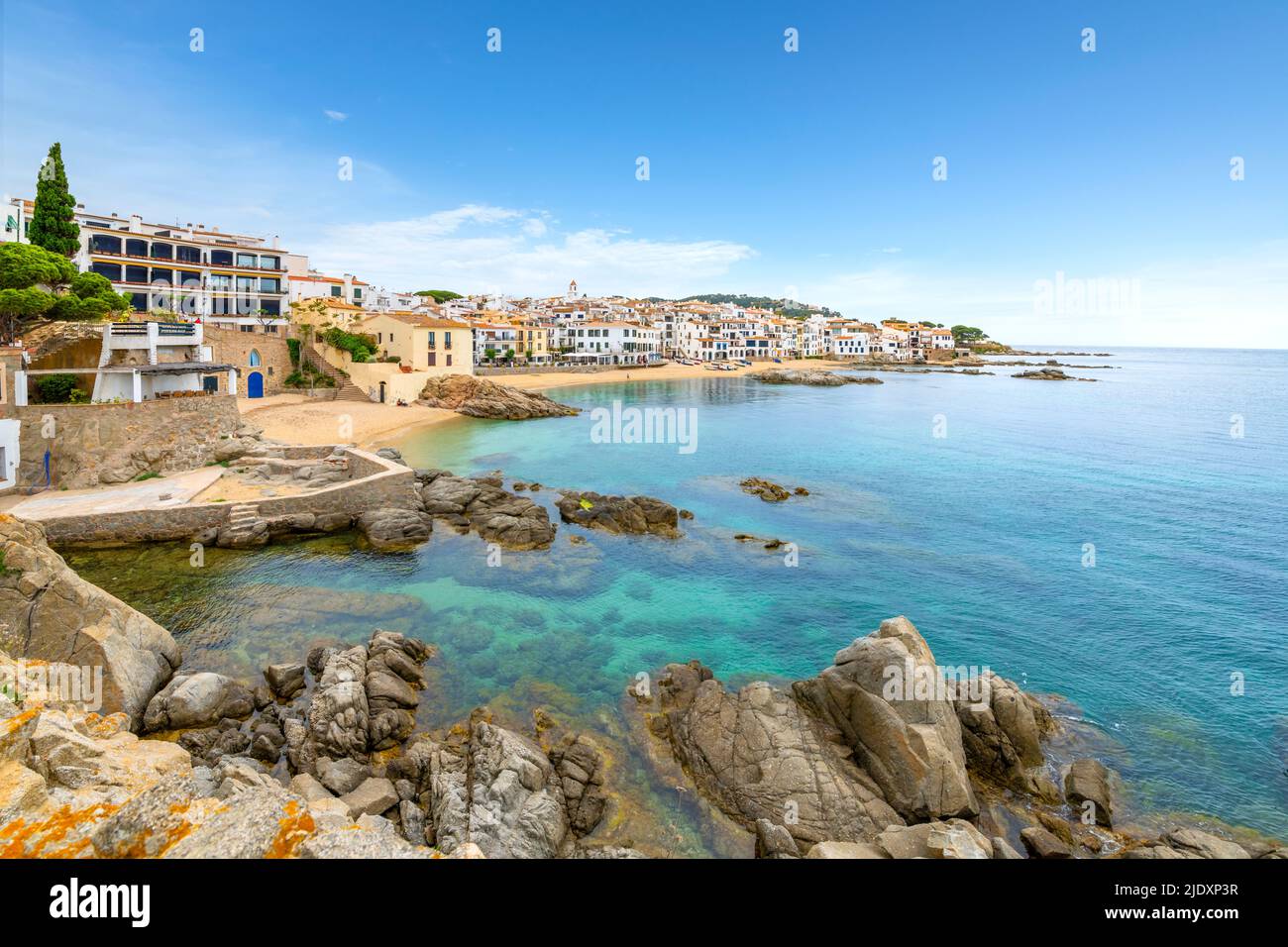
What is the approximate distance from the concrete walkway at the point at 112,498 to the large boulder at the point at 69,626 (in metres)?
10.0

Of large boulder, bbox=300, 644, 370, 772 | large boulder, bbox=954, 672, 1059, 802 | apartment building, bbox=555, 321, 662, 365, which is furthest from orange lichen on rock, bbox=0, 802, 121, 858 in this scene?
apartment building, bbox=555, 321, 662, 365

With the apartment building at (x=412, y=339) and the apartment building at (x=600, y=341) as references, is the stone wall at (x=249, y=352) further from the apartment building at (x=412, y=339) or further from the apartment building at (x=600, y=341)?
the apartment building at (x=600, y=341)

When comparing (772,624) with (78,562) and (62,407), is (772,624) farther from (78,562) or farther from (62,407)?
(62,407)

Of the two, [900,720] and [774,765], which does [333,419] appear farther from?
[900,720]

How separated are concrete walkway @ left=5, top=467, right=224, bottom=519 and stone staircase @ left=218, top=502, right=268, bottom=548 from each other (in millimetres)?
1929

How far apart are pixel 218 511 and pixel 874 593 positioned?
83.3ft

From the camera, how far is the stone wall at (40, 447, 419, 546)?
2325cm

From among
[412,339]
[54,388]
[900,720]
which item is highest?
[412,339]

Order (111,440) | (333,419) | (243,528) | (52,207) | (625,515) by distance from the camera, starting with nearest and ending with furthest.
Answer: (243,528), (111,440), (625,515), (52,207), (333,419)

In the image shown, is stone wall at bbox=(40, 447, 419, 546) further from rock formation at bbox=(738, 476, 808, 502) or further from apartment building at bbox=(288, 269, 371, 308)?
apartment building at bbox=(288, 269, 371, 308)

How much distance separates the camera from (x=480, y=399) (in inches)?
2589

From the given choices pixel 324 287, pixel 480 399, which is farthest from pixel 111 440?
pixel 324 287

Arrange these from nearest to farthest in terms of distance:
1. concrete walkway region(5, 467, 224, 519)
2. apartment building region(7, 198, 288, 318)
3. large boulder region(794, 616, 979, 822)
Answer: large boulder region(794, 616, 979, 822)
concrete walkway region(5, 467, 224, 519)
apartment building region(7, 198, 288, 318)
